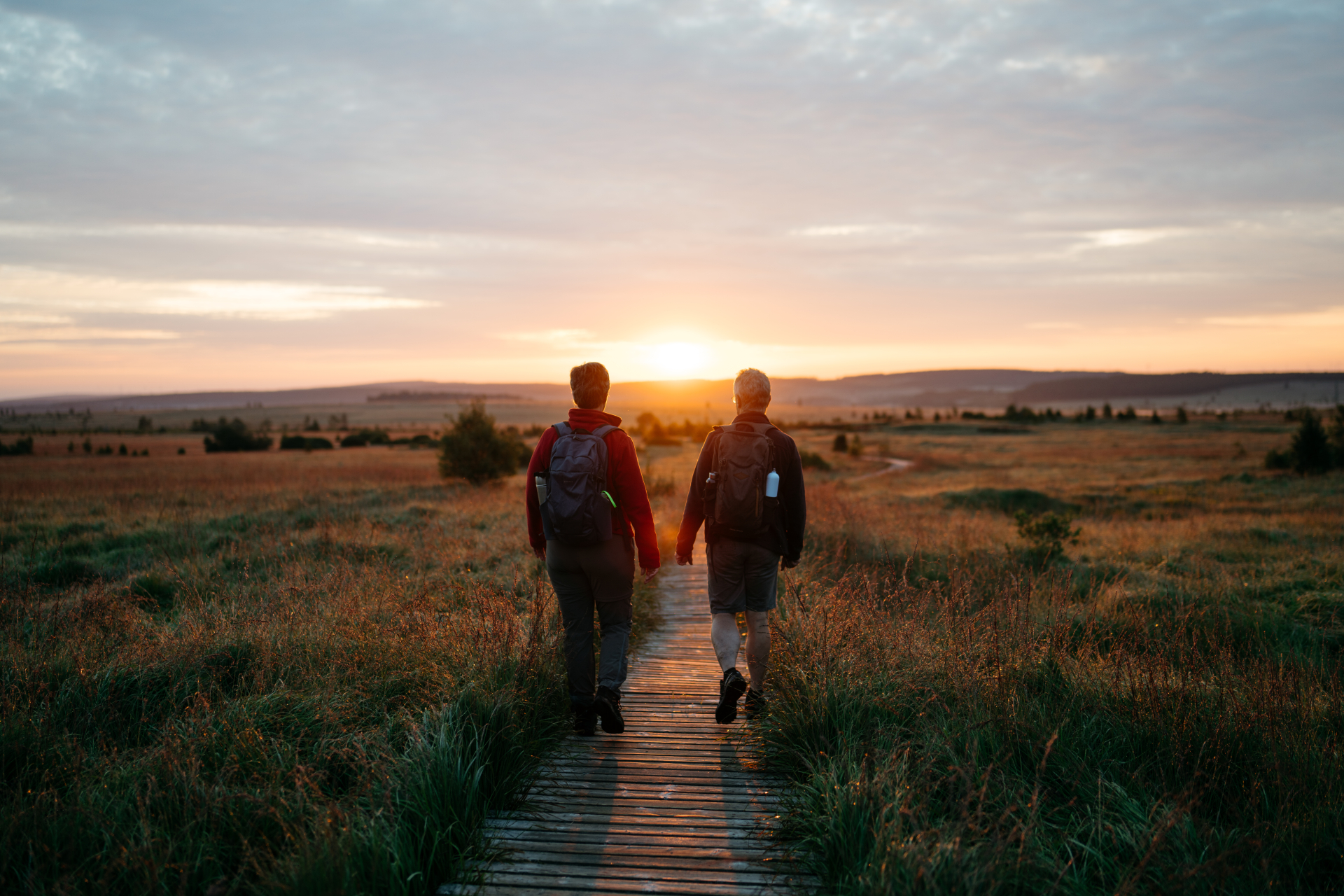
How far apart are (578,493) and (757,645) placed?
1723 millimetres

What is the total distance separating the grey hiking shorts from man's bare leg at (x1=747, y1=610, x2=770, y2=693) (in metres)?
0.06

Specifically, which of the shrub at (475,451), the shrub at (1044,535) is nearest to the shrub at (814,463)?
the shrub at (475,451)

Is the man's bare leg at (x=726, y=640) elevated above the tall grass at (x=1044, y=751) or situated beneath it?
elevated above

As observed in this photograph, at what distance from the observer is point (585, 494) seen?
4.28 m

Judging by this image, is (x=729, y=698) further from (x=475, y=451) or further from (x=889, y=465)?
(x=889, y=465)

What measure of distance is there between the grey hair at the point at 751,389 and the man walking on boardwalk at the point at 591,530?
0.89m

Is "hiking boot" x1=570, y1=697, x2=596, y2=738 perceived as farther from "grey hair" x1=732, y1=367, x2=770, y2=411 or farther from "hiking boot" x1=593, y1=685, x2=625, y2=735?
"grey hair" x1=732, y1=367, x2=770, y2=411

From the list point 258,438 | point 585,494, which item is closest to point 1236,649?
point 585,494

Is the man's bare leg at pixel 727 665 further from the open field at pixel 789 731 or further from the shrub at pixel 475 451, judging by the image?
the shrub at pixel 475 451

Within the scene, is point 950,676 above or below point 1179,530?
above

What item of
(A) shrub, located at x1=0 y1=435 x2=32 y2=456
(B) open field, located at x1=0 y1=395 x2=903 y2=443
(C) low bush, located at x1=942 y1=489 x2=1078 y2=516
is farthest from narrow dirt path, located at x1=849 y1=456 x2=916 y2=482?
(A) shrub, located at x1=0 y1=435 x2=32 y2=456

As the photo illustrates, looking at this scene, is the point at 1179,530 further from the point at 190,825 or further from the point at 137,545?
the point at 137,545

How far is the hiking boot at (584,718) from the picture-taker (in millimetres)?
4641

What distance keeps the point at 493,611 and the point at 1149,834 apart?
4.14 m
